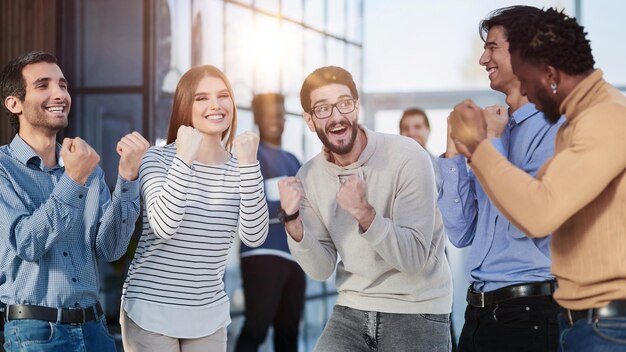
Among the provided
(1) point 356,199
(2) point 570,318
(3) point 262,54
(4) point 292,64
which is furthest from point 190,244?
(4) point 292,64

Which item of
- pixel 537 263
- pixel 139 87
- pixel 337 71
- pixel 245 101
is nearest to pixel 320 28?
pixel 245 101

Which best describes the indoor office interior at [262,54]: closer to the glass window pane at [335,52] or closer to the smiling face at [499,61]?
the glass window pane at [335,52]

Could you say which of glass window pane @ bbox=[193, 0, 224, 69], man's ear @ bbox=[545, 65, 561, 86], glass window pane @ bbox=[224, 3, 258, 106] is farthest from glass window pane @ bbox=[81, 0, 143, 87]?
man's ear @ bbox=[545, 65, 561, 86]

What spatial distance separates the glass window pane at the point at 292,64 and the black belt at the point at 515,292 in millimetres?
3476

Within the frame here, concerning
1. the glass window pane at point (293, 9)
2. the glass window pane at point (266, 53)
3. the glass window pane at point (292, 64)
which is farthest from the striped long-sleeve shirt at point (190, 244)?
the glass window pane at point (293, 9)

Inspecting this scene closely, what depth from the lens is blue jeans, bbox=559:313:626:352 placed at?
165 cm

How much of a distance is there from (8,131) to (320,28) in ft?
7.13

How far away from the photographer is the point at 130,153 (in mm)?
2439

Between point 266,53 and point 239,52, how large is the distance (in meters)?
0.21

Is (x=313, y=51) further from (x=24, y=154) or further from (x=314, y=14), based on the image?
(x=24, y=154)

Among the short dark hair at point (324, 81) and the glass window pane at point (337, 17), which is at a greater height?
the glass window pane at point (337, 17)

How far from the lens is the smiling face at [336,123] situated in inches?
100

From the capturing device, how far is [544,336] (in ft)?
7.37

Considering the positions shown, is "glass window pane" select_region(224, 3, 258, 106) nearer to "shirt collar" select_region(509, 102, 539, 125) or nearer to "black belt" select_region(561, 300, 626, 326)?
"shirt collar" select_region(509, 102, 539, 125)
